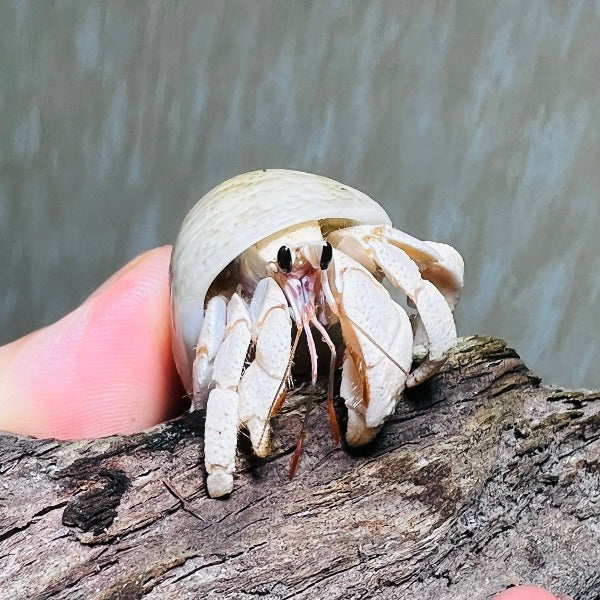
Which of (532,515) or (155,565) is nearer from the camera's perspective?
(155,565)

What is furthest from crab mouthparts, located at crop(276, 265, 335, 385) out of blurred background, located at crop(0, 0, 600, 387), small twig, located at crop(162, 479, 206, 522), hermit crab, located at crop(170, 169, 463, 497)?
blurred background, located at crop(0, 0, 600, 387)

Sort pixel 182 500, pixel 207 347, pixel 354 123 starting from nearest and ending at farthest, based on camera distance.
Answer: pixel 182 500
pixel 207 347
pixel 354 123

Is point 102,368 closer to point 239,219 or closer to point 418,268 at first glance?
point 239,219

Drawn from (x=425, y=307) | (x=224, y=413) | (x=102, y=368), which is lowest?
(x=102, y=368)

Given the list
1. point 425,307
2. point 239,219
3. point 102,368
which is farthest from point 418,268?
point 102,368

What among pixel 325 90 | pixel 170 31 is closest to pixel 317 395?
pixel 325 90

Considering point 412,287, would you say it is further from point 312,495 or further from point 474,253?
point 474,253

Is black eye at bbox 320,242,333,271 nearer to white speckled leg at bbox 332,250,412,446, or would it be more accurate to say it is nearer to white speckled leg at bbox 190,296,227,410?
white speckled leg at bbox 332,250,412,446
